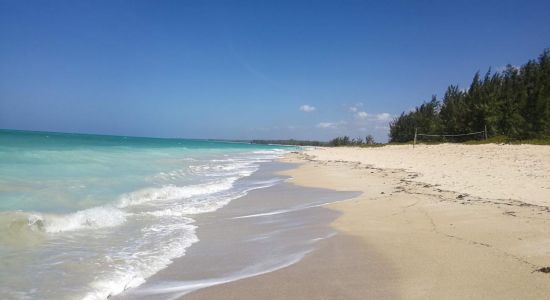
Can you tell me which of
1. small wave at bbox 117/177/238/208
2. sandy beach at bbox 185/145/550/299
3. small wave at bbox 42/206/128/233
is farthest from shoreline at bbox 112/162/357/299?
small wave at bbox 117/177/238/208

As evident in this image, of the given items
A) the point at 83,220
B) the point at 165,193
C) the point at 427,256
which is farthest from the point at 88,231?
the point at 427,256

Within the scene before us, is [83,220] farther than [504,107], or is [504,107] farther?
[504,107]

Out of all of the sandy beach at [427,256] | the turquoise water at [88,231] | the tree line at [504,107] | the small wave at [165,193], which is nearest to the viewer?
the sandy beach at [427,256]

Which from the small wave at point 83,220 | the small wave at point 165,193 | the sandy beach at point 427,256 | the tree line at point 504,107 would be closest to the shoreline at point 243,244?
the sandy beach at point 427,256

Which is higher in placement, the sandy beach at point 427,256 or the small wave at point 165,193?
the sandy beach at point 427,256

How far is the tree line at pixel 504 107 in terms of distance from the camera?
38781mm

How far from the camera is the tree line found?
3878 centimetres

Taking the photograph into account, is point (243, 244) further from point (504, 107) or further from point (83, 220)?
point (504, 107)

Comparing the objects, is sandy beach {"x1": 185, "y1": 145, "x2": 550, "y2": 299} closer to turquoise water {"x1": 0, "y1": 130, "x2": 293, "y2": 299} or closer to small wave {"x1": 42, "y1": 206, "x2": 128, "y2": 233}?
turquoise water {"x1": 0, "y1": 130, "x2": 293, "y2": 299}

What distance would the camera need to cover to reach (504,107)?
151 feet

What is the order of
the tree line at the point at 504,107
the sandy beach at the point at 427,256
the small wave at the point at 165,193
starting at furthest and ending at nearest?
the tree line at the point at 504,107 < the small wave at the point at 165,193 < the sandy beach at the point at 427,256

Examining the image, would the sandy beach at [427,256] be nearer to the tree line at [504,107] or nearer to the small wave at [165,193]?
the small wave at [165,193]

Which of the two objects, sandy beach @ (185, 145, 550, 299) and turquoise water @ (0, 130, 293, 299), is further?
turquoise water @ (0, 130, 293, 299)

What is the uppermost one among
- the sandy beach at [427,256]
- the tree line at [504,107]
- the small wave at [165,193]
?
the tree line at [504,107]
